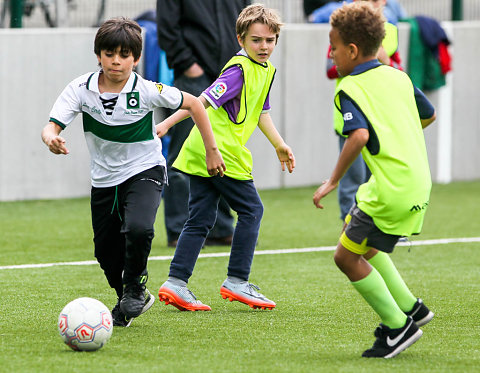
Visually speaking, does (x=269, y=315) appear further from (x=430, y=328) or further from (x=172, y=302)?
(x=430, y=328)

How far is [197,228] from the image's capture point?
5645 millimetres

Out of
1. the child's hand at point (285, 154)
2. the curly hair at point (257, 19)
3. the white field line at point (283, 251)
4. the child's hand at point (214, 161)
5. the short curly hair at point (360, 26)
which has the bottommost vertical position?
the white field line at point (283, 251)

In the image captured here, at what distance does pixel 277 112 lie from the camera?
11.5 metres

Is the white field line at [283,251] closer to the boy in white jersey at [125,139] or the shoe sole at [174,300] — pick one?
the shoe sole at [174,300]

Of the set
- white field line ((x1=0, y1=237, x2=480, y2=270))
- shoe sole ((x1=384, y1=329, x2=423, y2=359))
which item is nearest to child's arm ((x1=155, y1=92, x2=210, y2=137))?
shoe sole ((x1=384, y1=329, x2=423, y2=359))

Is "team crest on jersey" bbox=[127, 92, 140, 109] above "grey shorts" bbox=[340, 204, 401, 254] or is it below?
above

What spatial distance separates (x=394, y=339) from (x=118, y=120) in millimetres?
1679

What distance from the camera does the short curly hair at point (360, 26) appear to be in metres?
4.32

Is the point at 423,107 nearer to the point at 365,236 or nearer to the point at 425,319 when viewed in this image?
the point at 365,236

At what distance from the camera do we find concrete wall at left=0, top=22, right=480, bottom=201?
10.1 meters

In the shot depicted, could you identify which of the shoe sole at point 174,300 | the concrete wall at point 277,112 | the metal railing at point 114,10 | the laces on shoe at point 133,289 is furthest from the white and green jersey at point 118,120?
the metal railing at point 114,10

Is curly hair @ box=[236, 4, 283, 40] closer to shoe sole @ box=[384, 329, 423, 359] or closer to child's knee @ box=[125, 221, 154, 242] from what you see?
child's knee @ box=[125, 221, 154, 242]

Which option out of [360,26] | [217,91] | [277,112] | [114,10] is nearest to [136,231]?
[217,91]

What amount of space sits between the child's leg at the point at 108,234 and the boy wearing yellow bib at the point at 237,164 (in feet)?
1.53
